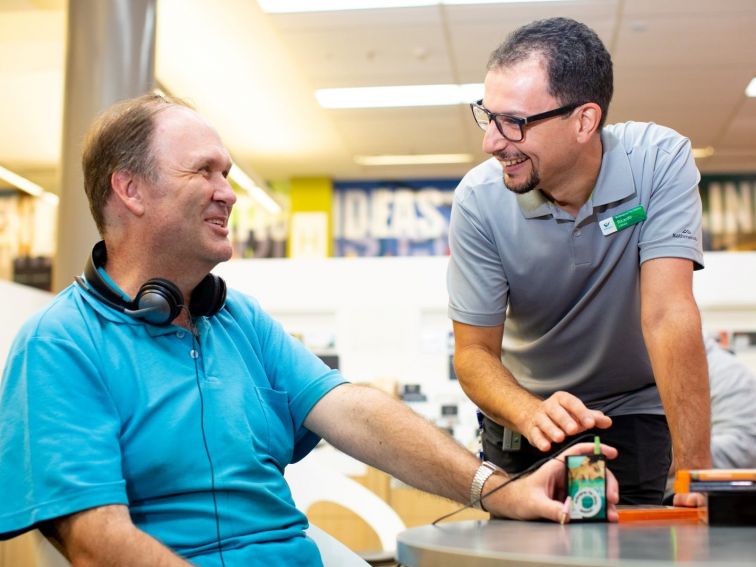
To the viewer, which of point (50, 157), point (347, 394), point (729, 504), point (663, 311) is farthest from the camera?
point (50, 157)

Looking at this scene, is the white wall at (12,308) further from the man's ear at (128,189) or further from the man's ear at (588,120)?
the man's ear at (588,120)

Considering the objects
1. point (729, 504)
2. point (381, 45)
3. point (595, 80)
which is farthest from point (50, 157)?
point (729, 504)

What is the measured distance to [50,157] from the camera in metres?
10.6

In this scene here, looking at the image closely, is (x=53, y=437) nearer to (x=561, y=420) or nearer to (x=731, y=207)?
(x=561, y=420)

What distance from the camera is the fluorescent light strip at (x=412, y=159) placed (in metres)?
10.2

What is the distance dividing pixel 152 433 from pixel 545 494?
2.03 ft

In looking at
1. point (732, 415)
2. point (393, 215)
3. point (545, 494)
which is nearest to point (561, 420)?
point (545, 494)

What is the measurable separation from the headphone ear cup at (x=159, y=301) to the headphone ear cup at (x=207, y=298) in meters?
0.12

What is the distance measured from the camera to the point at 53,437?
1401 mm

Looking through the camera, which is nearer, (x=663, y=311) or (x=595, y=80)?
(x=663, y=311)

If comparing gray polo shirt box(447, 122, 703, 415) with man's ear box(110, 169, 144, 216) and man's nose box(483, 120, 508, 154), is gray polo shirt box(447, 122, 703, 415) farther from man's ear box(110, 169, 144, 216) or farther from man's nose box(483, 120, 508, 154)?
man's ear box(110, 169, 144, 216)

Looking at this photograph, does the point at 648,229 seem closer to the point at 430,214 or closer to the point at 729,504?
the point at 729,504

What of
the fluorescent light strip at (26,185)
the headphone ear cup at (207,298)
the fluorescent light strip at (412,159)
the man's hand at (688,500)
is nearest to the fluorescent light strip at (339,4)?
the fluorescent light strip at (412,159)

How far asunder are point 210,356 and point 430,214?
970 centimetres
